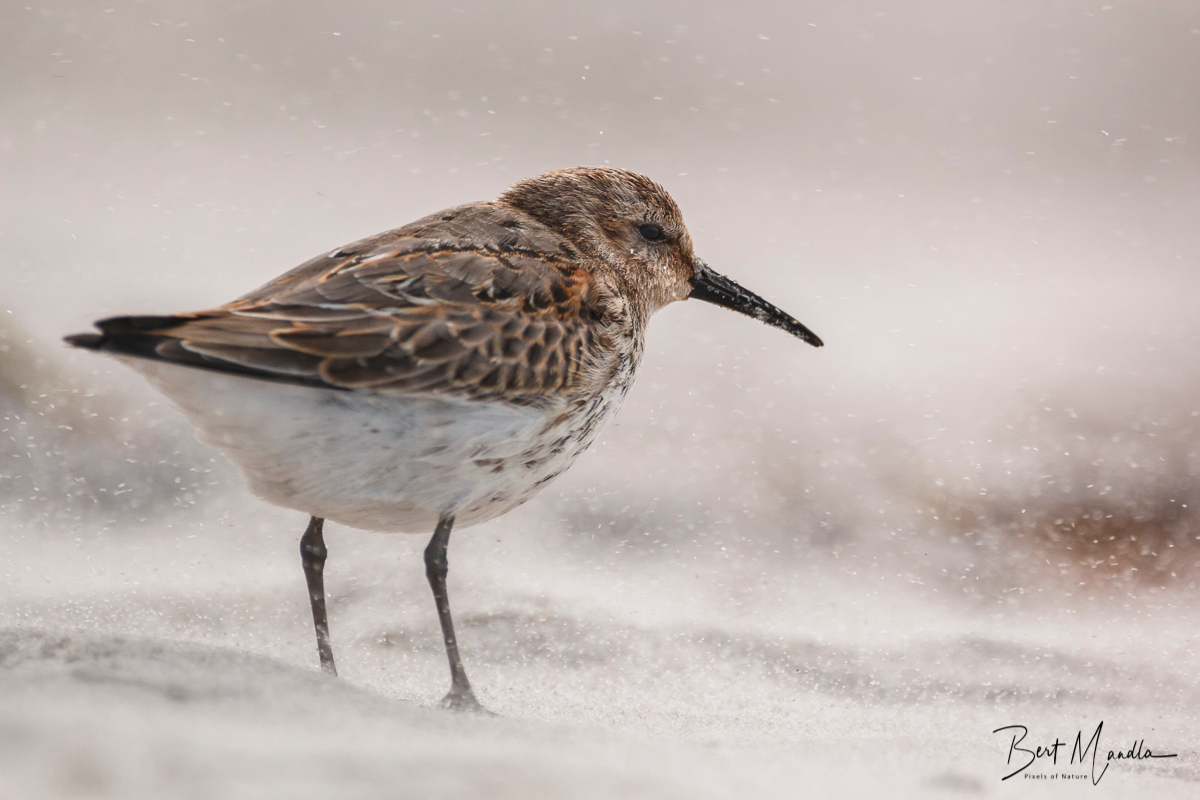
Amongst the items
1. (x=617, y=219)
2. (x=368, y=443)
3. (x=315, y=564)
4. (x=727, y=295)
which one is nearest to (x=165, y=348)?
(x=368, y=443)

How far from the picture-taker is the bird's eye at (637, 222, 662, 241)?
11.0ft

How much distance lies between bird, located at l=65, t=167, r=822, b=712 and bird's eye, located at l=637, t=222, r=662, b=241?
0.33 metres

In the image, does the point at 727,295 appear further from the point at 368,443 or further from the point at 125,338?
the point at 125,338

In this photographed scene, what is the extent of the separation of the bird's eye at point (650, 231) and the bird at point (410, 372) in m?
0.33

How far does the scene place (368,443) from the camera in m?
2.44

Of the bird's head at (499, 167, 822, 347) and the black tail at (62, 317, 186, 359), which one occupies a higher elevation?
the bird's head at (499, 167, 822, 347)

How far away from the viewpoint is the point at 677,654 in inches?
149

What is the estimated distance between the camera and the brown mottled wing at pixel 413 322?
2.29 meters

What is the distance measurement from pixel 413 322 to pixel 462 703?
1080 millimetres

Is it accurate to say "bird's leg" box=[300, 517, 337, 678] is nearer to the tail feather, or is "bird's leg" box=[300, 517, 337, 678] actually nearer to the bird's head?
the tail feather

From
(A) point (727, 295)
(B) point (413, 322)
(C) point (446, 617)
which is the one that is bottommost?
(C) point (446, 617)

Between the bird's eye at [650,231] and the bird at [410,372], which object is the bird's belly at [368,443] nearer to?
the bird at [410,372]

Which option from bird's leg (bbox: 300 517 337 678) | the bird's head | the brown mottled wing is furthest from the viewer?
the bird's head

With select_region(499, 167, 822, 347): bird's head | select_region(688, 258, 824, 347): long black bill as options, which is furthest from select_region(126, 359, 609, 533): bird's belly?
select_region(688, 258, 824, 347): long black bill
